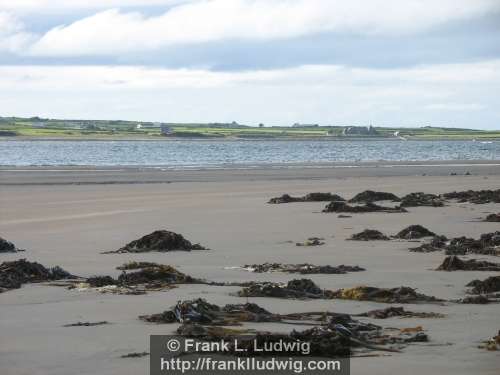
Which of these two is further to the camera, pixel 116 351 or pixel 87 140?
pixel 87 140

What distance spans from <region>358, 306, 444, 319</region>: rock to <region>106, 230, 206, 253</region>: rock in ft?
19.4

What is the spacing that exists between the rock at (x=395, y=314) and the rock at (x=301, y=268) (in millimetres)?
3002

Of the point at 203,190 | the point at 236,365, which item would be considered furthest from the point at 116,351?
the point at 203,190

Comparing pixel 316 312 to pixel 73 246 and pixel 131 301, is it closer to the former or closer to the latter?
pixel 131 301

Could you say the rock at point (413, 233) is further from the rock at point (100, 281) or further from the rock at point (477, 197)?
the rock at point (477, 197)

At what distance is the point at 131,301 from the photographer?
9875mm

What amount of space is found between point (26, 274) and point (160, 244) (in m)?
3.35

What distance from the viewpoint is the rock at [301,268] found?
12109 millimetres

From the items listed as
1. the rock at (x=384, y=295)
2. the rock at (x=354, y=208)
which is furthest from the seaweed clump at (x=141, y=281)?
the rock at (x=354, y=208)

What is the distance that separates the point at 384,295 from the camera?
9922 mm

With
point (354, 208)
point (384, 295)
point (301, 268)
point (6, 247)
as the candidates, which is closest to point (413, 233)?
point (301, 268)

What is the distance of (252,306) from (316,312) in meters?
0.62

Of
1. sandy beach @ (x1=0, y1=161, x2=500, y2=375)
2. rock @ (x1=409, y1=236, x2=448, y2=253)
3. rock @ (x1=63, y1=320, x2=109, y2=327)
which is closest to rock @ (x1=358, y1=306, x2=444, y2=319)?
sandy beach @ (x1=0, y1=161, x2=500, y2=375)

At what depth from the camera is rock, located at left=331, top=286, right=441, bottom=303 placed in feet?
32.1
